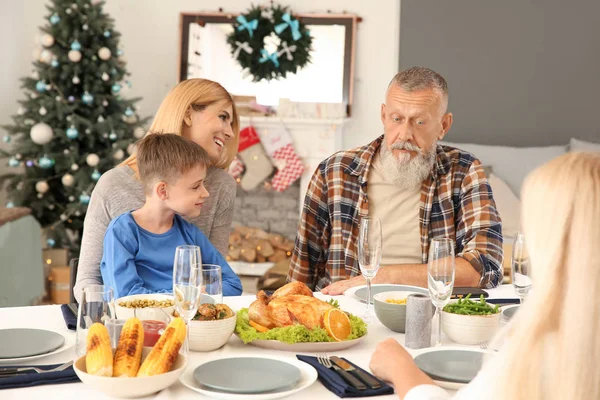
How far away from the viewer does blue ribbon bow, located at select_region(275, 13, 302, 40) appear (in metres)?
5.96

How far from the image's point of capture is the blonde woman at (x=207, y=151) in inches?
99.1

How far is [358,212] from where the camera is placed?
2.80 metres

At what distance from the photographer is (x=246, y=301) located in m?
2.07

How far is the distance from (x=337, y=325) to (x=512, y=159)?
4012mm

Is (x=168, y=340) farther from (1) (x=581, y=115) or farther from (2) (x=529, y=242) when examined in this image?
(1) (x=581, y=115)

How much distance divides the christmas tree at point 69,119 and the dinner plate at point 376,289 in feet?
11.4

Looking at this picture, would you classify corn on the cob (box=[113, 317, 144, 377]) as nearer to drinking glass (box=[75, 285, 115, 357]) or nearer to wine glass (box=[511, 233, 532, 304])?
drinking glass (box=[75, 285, 115, 357])

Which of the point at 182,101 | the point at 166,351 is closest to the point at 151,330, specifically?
the point at 166,351

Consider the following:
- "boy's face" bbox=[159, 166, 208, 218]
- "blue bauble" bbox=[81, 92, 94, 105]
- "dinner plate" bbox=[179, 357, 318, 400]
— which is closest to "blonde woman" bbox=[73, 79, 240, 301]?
"boy's face" bbox=[159, 166, 208, 218]

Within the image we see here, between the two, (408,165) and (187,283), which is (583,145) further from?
(187,283)

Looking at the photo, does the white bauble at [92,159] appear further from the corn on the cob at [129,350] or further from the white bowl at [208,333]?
the corn on the cob at [129,350]

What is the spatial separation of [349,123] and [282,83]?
630 mm

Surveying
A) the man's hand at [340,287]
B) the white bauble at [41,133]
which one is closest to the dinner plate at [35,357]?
the man's hand at [340,287]

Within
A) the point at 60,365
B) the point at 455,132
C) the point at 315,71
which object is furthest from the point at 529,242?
the point at 315,71
